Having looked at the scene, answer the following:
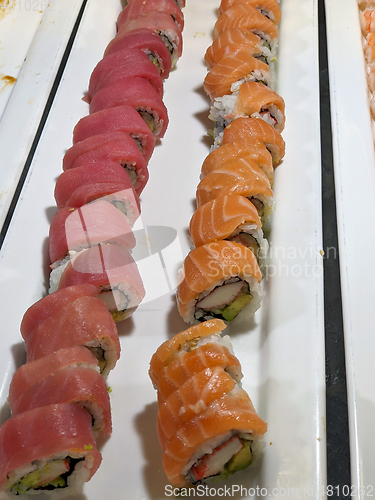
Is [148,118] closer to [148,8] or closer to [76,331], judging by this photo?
[148,8]

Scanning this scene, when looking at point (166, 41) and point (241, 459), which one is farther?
point (166, 41)

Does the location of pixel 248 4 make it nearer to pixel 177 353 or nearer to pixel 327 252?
pixel 327 252

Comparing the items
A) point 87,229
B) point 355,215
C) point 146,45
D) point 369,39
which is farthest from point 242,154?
point 369,39

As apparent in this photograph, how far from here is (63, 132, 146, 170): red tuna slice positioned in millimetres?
2207

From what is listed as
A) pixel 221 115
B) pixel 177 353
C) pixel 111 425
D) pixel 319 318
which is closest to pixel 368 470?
pixel 319 318

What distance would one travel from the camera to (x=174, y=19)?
3080mm

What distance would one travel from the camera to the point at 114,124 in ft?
7.61

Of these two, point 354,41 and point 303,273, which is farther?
point 354,41

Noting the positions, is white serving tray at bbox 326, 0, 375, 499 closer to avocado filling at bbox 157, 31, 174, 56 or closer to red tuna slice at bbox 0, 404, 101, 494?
red tuna slice at bbox 0, 404, 101, 494

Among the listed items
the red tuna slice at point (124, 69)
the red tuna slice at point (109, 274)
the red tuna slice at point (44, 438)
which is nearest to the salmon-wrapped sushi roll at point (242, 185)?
Result: the red tuna slice at point (109, 274)

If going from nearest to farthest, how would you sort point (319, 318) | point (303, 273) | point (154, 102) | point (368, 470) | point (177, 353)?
point (368, 470) → point (177, 353) → point (319, 318) → point (303, 273) → point (154, 102)

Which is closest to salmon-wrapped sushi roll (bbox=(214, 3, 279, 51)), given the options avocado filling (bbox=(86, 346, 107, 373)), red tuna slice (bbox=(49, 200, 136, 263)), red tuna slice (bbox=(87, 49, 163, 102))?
red tuna slice (bbox=(87, 49, 163, 102))

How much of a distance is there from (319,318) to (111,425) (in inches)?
36.7

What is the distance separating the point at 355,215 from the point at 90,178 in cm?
129
